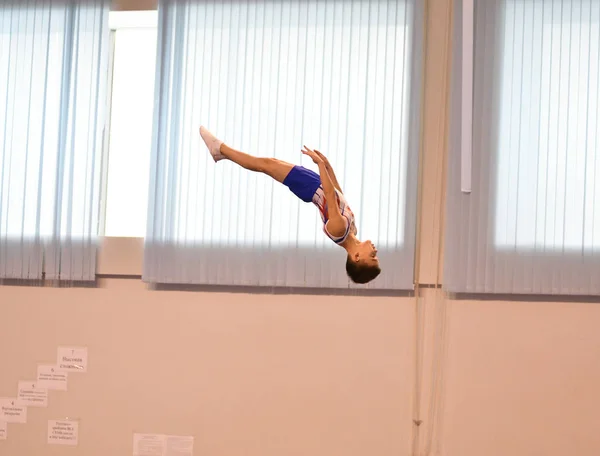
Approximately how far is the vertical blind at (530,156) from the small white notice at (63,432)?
2.18m

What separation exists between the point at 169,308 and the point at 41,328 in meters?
0.76

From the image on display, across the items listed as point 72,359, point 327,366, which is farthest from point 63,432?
point 327,366

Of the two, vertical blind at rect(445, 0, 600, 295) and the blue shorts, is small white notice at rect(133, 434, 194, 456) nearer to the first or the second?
vertical blind at rect(445, 0, 600, 295)

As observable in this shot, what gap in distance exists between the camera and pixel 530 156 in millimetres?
4223

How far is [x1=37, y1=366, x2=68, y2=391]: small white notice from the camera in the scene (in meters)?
4.55

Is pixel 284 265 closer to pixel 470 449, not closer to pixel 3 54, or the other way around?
Result: pixel 470 449

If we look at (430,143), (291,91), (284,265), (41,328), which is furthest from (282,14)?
(41,328)

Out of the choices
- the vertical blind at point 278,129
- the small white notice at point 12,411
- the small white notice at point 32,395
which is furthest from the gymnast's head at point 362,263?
the small white notice at point 12,411

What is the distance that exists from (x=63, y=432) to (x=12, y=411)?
33 centimetres

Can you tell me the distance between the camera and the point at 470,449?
13.7 ft

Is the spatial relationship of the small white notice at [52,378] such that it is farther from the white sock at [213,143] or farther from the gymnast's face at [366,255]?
the gymnast's face at [366,255]

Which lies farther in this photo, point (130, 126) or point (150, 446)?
point (130, 126)

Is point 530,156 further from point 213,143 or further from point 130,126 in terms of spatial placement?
point 130,126

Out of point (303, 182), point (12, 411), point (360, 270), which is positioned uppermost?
point (303, 182)
